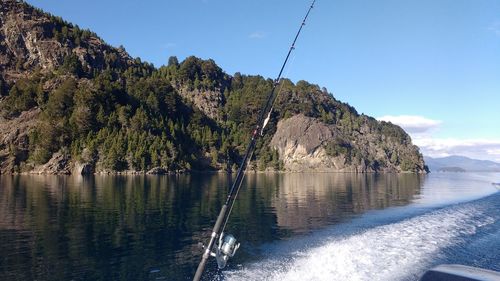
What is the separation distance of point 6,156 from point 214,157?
79.3 meters

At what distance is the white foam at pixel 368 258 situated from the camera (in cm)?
1653

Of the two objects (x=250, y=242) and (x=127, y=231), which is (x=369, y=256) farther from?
(x=127, y=231)

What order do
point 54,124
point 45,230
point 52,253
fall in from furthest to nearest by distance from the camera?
point 54,124
point 45,230
point 52,253

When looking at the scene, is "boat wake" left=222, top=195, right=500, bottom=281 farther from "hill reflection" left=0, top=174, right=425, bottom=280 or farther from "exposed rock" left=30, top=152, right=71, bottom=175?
"exposed rock" left=30, top=152, right=71, bottom=175

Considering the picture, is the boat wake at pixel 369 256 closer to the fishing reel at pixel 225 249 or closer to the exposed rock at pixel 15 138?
the fishing reel at pixel 225 249

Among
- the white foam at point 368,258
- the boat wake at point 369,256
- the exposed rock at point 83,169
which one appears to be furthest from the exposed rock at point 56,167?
the white foam at point 368,258

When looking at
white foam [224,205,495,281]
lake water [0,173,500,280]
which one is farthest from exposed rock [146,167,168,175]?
white foam [224,205,495,281]

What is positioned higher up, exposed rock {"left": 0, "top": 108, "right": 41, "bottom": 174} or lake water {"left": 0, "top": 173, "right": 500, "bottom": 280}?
exposed rock {"left": 0, "top": 108, "right": 41, "bottom": 174}

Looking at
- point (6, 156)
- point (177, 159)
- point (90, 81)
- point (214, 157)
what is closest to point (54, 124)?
point (6, 156)

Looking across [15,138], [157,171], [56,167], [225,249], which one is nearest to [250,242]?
[225,249]

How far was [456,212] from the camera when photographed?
35.2 m

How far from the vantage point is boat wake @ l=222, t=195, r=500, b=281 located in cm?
1656

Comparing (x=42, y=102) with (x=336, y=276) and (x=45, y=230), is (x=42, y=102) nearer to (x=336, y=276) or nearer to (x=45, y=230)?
(x=45, y=230)

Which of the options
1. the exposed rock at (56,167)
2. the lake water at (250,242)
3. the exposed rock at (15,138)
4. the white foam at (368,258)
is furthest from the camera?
the exposed rock at (15,138)
